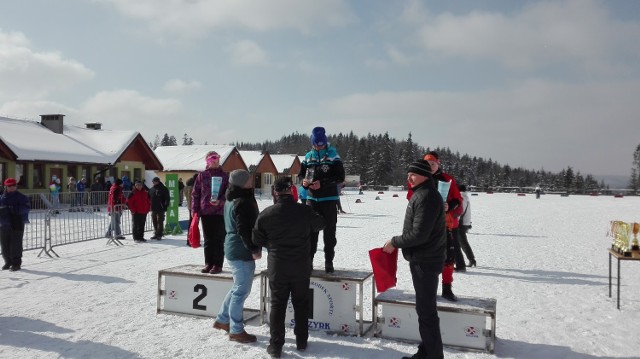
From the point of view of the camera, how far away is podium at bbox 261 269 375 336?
5875mm

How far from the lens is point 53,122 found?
32.5 m

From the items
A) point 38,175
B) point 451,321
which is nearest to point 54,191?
point 38,175

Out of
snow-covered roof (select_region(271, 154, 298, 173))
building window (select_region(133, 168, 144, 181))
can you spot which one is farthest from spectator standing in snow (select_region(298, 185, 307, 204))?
snow-covered roof (select_region(271, 154, 298, 173))

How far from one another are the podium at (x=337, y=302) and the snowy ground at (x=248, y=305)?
169mm

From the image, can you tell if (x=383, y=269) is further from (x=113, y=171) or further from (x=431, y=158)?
(x=113, y=171)

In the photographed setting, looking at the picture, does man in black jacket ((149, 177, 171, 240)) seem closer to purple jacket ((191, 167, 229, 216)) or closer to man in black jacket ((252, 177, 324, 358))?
purple jacket ((191, 167, 229, 216))

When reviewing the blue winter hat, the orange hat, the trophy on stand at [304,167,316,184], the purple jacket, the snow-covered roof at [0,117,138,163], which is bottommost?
the purple jacket

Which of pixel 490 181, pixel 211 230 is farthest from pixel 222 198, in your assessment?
pixel 490 181

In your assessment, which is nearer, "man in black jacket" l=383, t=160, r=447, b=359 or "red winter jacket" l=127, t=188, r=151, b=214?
"man in black jacket" l=383, t=160, r=447, b=359

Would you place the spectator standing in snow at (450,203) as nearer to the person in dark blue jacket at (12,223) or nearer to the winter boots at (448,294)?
the winter boots at (448,294)

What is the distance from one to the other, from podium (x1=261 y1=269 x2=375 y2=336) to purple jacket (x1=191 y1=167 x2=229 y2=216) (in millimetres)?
1811

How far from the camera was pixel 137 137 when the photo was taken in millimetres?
34000

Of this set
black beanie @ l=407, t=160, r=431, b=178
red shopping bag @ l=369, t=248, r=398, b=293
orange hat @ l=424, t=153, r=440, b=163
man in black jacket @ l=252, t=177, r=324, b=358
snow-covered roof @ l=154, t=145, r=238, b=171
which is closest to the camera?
black beanie @ l=407, t=160, r=431, b=178

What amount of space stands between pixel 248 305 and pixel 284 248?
2.46 meters
